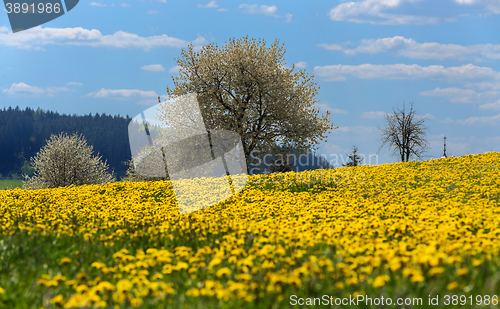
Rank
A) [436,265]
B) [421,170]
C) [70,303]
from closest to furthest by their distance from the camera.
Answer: [70,303] < [436,265] < [421,170]

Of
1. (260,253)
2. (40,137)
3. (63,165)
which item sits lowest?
(260,253)

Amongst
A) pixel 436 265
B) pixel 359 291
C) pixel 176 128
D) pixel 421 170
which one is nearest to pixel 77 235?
pixel 359 291

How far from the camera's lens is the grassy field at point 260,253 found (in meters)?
4.48

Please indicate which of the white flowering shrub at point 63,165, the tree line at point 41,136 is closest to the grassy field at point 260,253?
the white flowering shrub at point 63,165

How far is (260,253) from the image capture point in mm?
5734

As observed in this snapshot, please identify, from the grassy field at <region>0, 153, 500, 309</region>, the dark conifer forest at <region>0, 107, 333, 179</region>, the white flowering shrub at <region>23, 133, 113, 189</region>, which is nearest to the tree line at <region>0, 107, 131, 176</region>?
the dark conifer forest at <region>0, 107, 333, 179</region>

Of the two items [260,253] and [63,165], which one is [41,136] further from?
[260,253]

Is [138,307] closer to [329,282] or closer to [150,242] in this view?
[329,282]

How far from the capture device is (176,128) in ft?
97.0

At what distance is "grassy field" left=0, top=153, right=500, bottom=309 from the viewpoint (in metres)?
4.48

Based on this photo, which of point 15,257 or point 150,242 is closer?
point 15,257

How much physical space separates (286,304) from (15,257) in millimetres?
5593

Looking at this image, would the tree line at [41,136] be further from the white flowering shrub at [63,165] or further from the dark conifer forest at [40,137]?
the white flowering shrub at [63,165]

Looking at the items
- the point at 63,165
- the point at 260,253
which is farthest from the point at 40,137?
the point at 260,253
